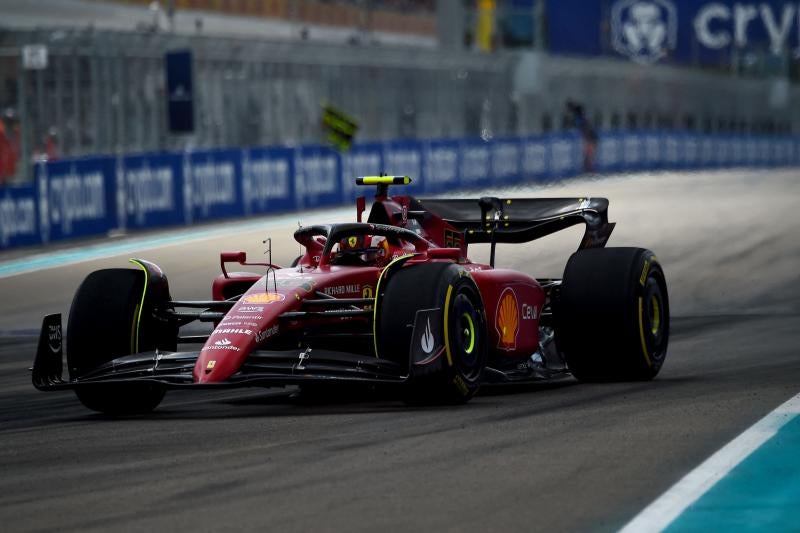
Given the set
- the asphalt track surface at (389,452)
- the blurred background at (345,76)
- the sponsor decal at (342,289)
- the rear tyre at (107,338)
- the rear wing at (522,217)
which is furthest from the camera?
the blurred background at (345,76)

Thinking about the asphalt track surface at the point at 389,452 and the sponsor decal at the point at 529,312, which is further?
the sponsor decal at the point at 529,312

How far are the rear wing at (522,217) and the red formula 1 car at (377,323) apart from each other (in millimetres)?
251

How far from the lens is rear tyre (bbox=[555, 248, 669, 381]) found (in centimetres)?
1098

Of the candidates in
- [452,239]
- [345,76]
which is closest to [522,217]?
[452,239]

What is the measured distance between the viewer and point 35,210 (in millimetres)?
25062

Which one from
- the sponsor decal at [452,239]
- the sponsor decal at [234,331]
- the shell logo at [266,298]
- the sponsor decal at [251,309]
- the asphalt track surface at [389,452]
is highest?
the sponsor decal at [452,239]

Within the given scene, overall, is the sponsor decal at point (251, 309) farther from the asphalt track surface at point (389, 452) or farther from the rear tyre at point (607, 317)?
the rear tyre at point (607, 317)

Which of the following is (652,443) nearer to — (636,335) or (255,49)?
(636,335)

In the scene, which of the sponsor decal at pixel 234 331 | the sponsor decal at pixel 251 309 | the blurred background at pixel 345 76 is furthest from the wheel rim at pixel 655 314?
the blurred background at pixel 345 76

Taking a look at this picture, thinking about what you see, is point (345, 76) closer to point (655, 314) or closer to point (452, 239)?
point (452, 239)

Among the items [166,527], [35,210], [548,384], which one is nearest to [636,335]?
[548,384]

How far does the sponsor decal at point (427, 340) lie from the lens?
969 centimetres

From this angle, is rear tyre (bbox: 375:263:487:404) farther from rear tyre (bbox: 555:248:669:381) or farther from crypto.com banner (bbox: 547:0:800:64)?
crypto.com banner (bbox: 547:0:800:64)

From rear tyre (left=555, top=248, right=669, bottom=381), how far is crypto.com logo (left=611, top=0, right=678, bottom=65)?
4831 cm
